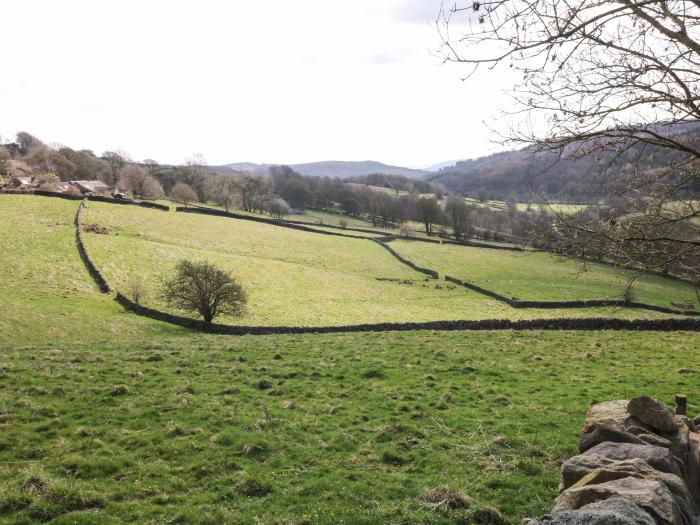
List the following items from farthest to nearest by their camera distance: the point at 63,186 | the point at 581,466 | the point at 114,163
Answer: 1. the point at 114,163
2. the point at 63,186
3. the point at 581,466

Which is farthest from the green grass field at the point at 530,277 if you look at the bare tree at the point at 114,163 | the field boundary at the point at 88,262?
the bare tree at the point at 114,163

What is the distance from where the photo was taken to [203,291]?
98.9ft

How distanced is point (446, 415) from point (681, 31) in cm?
960

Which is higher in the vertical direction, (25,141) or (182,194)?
(25,141)

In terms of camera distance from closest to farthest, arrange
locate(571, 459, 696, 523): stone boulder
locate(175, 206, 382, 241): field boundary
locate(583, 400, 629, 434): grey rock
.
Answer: locate(571, 459, 696, 523): stone boulder → locate(583, 400, 629, 434): grey rock → locate(175, 206, 382, 241): field boundary

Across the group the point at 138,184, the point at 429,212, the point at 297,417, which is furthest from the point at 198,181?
the point at 297,417

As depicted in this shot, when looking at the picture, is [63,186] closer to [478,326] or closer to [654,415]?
[478,326]

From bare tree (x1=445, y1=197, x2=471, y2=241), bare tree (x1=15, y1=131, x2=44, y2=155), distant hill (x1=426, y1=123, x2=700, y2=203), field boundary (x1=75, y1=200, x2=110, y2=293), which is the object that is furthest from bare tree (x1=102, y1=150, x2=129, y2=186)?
distant hill (x1=426, y1=123, x2=700, y2=203)

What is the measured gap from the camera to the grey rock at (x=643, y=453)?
6.38 meters

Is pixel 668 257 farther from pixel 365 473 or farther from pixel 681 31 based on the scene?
pixel 365 473

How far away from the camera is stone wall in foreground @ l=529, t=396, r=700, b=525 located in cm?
441

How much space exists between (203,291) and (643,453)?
90.2 feet

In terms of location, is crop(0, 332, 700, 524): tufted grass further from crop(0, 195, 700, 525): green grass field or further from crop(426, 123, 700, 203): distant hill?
crop(426, 123, 700, 203): distant hill

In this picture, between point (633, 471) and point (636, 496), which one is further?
point (633, 471)
